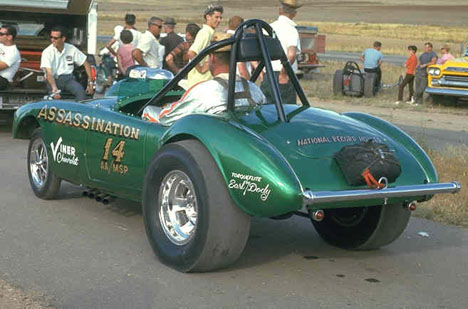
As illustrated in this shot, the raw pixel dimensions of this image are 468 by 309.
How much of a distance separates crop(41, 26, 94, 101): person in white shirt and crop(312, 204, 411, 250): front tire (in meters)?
6.39

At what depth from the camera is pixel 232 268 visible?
18.7 ft

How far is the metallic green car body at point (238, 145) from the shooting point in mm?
5254

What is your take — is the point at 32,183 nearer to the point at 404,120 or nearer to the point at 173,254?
the point at 173,254

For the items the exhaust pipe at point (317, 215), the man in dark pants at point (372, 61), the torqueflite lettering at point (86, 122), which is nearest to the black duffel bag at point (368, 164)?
the exhaust pipe at point (317, 215)

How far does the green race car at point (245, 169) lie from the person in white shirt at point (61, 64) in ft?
17.2

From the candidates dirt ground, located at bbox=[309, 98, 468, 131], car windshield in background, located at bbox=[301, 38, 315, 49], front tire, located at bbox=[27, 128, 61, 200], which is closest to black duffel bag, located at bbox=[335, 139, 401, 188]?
front tire, located at bbox=[27, 128, 61, 200]

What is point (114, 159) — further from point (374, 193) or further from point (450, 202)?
point (450, 202)

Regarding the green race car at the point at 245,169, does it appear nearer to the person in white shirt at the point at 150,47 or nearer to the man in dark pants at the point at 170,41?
the person in white shirt at the point at 150,47

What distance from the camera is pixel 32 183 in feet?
26.0

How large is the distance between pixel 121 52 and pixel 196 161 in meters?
9.81

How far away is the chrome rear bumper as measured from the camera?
5.11 m

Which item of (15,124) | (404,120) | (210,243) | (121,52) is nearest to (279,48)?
(210,243)

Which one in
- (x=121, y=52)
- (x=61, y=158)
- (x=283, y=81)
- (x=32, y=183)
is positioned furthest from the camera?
(x=121, y=52)

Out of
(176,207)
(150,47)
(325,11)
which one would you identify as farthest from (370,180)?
(325,11)
